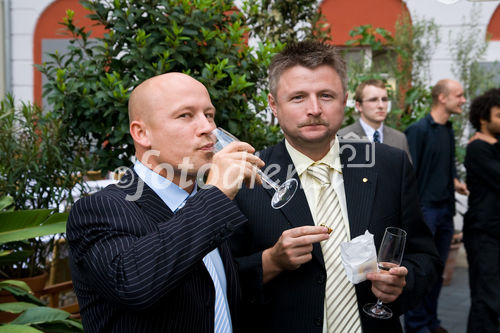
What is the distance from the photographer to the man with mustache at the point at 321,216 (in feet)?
6.73

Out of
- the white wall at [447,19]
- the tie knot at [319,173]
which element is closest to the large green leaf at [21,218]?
the tie knot at [319,173]

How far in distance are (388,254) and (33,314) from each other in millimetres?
2017

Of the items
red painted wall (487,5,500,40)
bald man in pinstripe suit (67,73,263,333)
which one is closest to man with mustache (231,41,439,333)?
bald man in pinstripe suit (67,73,263,333)

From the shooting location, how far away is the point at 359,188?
2.21m

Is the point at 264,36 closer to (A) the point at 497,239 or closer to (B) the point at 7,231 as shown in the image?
(A) the point at 497,239

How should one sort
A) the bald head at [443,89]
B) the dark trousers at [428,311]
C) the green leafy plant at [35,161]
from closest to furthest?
the green leafy plant at [35,161] → the dark trousers at [428,311] → the bald head at [443,89]

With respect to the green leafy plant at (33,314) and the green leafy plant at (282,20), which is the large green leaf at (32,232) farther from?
the green leafy plant at (282,20)

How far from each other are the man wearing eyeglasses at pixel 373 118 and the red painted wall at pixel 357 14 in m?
3.76

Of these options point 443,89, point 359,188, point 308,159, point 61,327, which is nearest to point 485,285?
point 443,89

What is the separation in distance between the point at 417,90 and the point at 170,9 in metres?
5.05

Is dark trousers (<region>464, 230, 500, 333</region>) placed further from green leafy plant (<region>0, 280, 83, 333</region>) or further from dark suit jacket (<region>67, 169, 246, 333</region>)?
dark suit jacket (<region>67, 169, 246, 333</region>)

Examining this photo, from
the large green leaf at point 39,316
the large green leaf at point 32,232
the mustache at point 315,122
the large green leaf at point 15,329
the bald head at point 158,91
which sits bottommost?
the large green leaf at point 39,316

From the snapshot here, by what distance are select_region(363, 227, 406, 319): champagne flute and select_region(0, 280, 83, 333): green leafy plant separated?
1772mm

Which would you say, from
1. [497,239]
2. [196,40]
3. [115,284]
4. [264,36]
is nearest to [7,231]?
[196,40]
